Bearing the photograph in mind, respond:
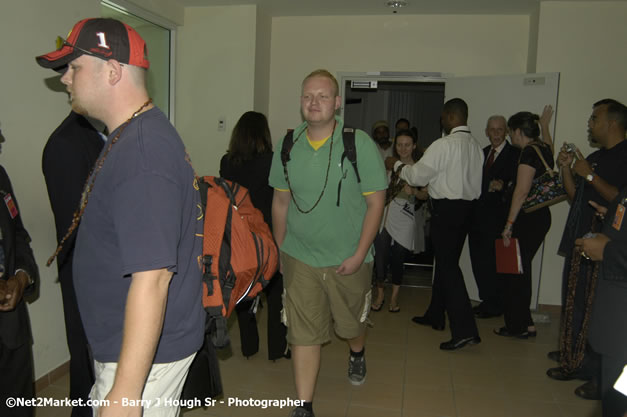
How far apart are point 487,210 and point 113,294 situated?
360 centimetres

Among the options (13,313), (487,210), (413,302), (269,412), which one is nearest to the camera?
(13,313)

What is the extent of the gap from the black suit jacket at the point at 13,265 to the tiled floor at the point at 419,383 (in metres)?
0.82

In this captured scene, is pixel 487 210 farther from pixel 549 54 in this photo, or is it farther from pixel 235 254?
pixel 235 254

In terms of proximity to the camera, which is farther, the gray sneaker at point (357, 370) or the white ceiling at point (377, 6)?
the white ceiling at point (377, 6)

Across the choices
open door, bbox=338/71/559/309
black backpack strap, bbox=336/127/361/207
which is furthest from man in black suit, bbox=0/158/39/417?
open door, bbox=338/71/559/309

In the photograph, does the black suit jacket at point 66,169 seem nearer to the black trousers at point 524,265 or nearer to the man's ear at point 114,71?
the man's ear at point 114,71

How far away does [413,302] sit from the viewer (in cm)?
466

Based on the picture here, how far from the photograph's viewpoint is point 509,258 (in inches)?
142

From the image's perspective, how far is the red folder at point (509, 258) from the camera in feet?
11.7

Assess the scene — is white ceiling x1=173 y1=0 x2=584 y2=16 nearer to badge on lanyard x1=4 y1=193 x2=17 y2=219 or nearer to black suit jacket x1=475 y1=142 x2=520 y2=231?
black suit jacket x1=475 y1=142 x2=520 y2=231

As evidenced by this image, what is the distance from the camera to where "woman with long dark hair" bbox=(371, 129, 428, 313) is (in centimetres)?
411

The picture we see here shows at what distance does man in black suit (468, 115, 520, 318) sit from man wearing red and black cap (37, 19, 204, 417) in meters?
3.37

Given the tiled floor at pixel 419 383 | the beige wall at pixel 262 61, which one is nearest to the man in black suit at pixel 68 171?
the tiled floor at pixel 419 383

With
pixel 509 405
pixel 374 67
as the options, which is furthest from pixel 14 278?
pixel 374 67
